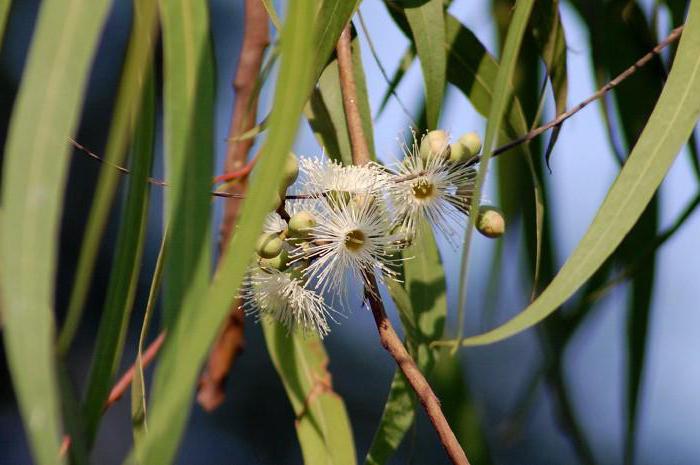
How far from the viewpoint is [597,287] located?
1.04 m

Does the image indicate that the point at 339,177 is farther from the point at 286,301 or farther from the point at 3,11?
the point at 3,11

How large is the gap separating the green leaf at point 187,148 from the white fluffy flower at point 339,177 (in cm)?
20

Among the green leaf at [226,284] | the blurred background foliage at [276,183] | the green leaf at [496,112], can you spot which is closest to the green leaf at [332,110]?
the blurred background foliage at [276,183]

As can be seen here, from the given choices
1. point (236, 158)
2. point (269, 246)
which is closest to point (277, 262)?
point (269, 246)

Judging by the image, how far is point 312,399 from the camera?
2.68 feet

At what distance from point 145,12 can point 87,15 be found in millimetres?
38

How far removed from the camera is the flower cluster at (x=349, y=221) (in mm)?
653

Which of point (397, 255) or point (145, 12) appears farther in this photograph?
point (397, 255)

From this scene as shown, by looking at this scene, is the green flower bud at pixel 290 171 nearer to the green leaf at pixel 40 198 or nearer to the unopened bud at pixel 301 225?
the unopened bud at pixel 301 225

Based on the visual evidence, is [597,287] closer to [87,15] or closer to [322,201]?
[322,201]

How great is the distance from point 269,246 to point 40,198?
258mm

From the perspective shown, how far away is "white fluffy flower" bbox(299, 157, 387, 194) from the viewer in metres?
0.65

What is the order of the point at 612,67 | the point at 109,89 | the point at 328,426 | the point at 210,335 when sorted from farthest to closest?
the point at 109,89
the point at 612,67
the point at 328,426
the point at 210,335

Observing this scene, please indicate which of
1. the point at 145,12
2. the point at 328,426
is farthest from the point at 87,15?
the point at 328,426
